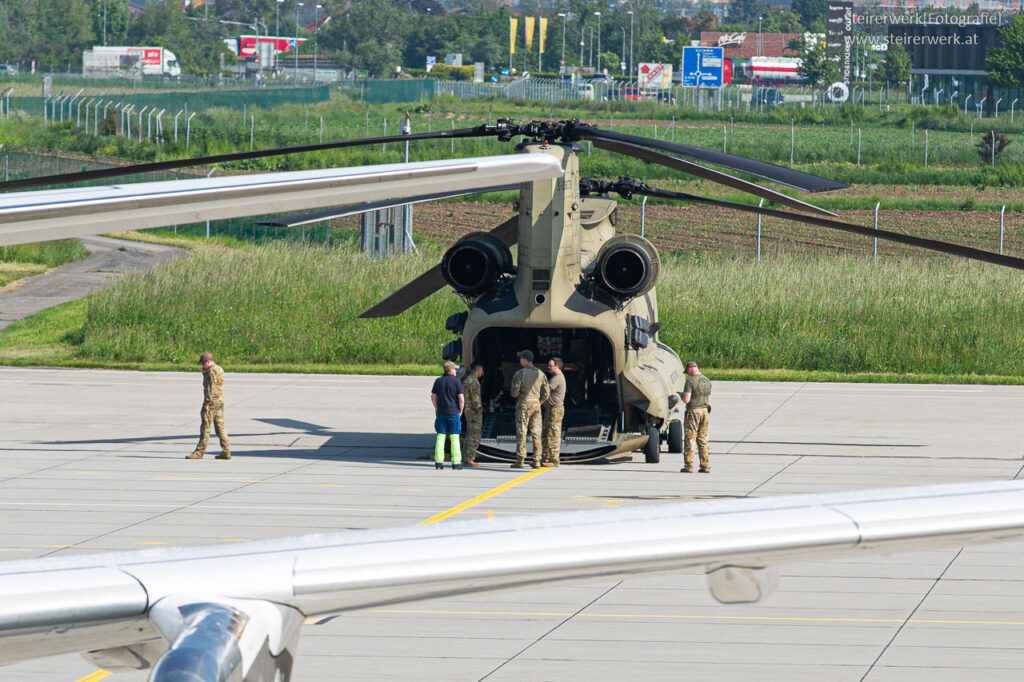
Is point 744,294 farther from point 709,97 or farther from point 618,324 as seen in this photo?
point 709,97

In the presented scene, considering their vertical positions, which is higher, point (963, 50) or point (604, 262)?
point (963, 50)

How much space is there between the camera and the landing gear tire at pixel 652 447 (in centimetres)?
2066

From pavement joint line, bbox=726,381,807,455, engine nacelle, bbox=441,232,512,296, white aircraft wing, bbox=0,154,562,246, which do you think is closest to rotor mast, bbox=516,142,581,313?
engine nacelle, bbox=441,232,512,296

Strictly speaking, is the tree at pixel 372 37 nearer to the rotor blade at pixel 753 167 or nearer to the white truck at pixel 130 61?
the white truck at pixel 130 61

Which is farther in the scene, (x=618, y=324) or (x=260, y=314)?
(x=260, y=314)

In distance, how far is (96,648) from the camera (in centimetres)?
389

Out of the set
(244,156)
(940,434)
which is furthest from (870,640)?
(940,434)

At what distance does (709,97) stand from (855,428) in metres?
103

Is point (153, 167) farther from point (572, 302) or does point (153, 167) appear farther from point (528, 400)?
point (528, 400)

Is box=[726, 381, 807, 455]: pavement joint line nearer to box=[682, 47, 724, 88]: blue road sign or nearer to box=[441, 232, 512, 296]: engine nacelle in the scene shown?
box=[441, 232, 512, 296]: engine nacelle

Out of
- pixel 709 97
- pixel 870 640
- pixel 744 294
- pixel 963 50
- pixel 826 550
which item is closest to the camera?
pixel 826 550

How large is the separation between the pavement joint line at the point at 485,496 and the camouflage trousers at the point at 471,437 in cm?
103

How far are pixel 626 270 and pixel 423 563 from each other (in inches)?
620

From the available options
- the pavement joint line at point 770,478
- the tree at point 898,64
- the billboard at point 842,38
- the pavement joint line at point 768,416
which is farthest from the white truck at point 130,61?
the pavement joint line at point 770,478
